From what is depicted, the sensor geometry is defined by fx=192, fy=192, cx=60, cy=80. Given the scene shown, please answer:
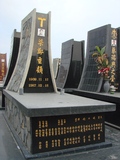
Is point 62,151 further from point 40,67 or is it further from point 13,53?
point 13,53

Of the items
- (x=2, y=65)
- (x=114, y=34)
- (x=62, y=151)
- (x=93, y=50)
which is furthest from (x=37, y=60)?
(x=2, y=65)

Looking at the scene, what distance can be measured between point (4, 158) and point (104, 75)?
402 centimetres

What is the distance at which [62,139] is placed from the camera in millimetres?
3355

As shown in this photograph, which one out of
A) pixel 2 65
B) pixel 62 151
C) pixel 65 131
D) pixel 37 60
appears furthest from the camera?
pixel 2 65

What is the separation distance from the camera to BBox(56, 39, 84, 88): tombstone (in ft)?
30.5

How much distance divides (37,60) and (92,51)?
7.83ft

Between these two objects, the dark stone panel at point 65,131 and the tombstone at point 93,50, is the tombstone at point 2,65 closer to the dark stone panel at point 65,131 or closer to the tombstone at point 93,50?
the tombstone at point 93,50

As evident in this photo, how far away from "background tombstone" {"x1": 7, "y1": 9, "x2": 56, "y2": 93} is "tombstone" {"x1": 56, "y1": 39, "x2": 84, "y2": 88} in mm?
3537

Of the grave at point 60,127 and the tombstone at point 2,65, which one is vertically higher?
the tombstone at point 2,65

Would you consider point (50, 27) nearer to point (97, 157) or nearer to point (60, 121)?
point (60, 121)

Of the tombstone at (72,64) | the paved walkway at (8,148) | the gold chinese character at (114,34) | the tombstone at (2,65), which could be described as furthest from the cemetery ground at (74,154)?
the tombstone at (2,65)

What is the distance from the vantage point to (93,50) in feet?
23.1

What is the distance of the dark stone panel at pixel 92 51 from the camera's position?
20.8 ft

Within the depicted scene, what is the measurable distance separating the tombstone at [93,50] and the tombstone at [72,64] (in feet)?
6.40
